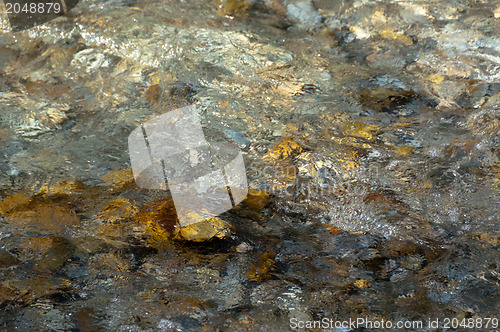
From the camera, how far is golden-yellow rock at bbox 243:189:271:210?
2.21 m

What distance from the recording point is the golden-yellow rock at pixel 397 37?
3180mm

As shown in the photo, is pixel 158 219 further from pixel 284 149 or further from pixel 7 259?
pixel 284 149

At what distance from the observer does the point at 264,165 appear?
238 centimetres

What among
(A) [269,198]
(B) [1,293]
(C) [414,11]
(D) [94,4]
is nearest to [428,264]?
(A) [269,198]

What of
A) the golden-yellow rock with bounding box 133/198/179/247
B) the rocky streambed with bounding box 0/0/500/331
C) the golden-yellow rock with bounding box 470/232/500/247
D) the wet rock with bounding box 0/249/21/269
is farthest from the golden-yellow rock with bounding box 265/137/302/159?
the wet rock with bounding box 0/249/21/269

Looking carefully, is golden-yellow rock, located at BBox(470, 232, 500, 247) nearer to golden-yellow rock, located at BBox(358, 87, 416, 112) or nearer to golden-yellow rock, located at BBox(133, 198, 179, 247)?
golden-yellow rock, located at BBox(358, 87, 416, 112)

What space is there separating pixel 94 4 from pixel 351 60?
1.99 meters

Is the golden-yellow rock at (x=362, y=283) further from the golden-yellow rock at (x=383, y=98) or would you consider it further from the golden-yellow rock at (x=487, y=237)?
the golden-yellow rock at (x=383, y=98)

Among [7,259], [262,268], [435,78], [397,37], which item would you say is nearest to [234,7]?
[397,37]

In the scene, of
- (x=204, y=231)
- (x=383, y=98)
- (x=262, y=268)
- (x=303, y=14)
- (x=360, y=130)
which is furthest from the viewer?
(x=303, y=14)

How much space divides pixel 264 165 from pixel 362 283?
2.73 ft

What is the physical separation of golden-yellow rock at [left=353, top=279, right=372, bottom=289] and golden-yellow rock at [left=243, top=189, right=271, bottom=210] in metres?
0.60

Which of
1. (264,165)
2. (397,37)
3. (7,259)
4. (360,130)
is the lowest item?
(7,259)

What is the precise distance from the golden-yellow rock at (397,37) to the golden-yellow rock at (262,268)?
1.98m
